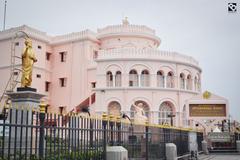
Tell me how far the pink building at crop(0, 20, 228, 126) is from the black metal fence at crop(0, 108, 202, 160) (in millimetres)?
19763

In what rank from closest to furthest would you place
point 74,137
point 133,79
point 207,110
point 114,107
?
point 74,137 < point 207,110 < point 114,107 < point 133,79

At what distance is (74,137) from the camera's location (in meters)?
7.62

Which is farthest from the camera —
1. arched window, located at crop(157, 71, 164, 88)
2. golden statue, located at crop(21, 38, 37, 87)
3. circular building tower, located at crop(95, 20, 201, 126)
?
arched window, located at crop(157, 71, 164, 88)

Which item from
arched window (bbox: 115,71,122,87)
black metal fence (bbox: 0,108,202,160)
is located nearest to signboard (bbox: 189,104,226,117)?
black metal fence (bbox: 0,108,202,160)

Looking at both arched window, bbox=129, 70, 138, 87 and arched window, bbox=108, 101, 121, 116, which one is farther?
arched window, bbox=129, 70, 138, 87

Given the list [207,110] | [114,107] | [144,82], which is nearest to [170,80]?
[144,82]

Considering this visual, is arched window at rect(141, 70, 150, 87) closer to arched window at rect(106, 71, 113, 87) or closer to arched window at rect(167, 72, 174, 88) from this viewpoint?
arched window at rect(167, 72, 174, 88)

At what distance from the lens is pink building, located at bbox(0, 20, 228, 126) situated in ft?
109

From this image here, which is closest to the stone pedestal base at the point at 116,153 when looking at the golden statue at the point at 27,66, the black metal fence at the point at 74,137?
the black metal fence at the point at 74,137

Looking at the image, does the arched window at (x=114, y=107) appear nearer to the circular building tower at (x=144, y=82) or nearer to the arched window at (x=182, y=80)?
the circular building tower at (x=144, y=82)

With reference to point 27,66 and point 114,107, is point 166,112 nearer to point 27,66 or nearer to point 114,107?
point 114,107

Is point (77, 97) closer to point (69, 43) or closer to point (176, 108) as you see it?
point (69, 43)

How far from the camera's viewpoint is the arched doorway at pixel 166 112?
33.9 m

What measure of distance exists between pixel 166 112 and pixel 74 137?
2745 centimetres
